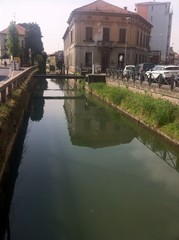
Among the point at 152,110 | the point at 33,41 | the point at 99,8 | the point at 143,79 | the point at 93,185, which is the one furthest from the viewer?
the point at 33,41

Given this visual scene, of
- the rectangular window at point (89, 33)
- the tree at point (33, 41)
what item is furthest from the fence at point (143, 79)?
the tree at point (33, 41)

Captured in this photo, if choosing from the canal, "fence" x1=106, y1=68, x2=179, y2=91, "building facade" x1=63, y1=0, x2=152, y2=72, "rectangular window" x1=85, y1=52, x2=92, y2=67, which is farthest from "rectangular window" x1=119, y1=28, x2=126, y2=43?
the canal

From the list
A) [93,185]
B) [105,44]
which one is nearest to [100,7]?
[105,44]

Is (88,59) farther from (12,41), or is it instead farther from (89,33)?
(12,41)

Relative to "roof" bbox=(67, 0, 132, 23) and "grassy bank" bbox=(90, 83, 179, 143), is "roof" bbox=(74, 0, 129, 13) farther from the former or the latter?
"grassy bank" bbox=(90, 83, 179, 143)

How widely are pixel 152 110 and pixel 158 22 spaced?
55.9 meters

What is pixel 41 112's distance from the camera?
2248 centimetres

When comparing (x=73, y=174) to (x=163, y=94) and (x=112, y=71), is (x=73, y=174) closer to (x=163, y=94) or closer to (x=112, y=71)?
(x=163, y=94)

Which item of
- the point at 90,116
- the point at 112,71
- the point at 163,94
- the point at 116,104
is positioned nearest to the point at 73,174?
the point at 163,94

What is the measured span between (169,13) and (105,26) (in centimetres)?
3025

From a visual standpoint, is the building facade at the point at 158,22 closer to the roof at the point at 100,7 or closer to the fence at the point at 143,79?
the roof at the point at 100,7

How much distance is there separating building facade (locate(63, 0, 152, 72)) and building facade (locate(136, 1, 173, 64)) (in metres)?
18.6

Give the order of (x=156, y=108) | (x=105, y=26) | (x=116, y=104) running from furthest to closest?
(x=105, y=26), (x=116, y=104), (x=156, y=108)

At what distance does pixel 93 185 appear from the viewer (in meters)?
9.15
